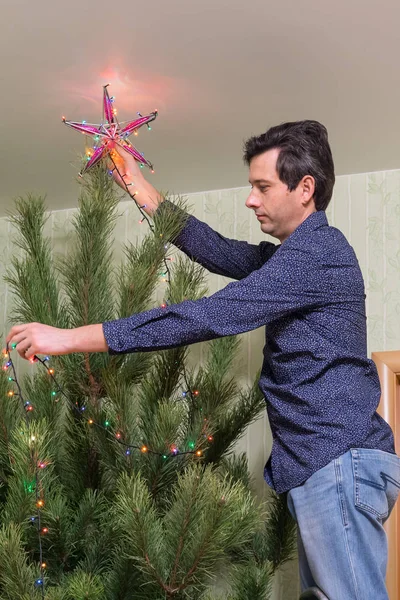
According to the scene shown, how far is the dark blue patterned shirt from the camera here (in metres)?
1.49

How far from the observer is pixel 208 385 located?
77.7 inches

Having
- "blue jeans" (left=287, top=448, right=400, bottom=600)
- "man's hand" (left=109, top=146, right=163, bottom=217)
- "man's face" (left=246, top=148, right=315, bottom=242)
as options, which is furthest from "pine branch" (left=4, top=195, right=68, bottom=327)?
"blue jeans" (left=287, top=448, right=400, bottom=600)

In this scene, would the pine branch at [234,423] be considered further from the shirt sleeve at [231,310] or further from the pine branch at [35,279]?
the shirt sleeve at [231,310]

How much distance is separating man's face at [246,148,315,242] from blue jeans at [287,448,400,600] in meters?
0.52

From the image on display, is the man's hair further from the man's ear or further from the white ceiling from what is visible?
the white ceiling

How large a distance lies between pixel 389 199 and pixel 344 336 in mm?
1191

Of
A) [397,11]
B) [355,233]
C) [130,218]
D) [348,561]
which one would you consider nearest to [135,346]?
[348,561]

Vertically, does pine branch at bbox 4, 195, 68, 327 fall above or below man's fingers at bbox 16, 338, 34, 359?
above

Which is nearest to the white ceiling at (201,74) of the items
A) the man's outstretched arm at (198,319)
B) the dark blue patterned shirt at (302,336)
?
the dark blue patterned shirt at (302,336)

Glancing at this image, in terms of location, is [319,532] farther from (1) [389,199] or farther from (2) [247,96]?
(1) [389,199]

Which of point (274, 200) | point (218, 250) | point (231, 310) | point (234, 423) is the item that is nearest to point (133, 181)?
point (218, 250)

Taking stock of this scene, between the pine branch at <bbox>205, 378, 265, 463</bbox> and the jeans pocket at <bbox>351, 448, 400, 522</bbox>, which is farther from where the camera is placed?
the pine branch at <bbox>205, 378, 265, 463</bbox>

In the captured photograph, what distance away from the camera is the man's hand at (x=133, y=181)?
193 centimetres

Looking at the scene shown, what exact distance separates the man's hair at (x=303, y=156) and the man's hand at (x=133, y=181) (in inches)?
13.6
